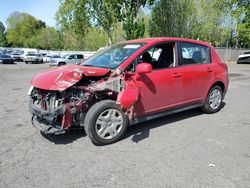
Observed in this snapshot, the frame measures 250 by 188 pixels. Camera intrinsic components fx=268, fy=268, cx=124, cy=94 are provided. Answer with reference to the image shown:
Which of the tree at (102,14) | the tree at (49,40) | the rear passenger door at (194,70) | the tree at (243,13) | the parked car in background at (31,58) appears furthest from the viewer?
the tree at (49,40)

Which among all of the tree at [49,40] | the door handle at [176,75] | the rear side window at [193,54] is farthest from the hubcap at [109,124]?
the tree at [49,40]

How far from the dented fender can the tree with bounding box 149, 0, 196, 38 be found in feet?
104

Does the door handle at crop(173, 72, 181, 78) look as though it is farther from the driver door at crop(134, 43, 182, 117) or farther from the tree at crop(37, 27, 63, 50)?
the tree at crop(37, 27, 63, 50)

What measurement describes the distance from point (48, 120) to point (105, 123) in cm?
93

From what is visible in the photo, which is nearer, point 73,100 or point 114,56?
point 73,100

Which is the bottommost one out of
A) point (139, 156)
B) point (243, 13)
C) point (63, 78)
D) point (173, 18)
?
point (139, 156)

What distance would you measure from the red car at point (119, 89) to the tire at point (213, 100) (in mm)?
470

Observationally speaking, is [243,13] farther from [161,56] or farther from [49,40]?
[49,40]

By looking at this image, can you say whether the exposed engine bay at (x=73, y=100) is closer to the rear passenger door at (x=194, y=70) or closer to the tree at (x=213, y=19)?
the rear passenger door at (x=194, y=70)

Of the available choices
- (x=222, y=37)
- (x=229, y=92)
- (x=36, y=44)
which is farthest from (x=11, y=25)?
(x=229, y=92)

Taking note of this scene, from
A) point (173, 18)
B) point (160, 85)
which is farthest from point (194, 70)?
point (173, 18)

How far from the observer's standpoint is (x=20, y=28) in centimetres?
8775

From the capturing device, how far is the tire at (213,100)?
20.6 ft

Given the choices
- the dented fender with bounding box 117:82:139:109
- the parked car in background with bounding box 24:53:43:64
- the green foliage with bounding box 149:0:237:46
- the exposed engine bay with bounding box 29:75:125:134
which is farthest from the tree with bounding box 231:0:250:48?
the exposed engine bay with bounding box 29:75:125:134
